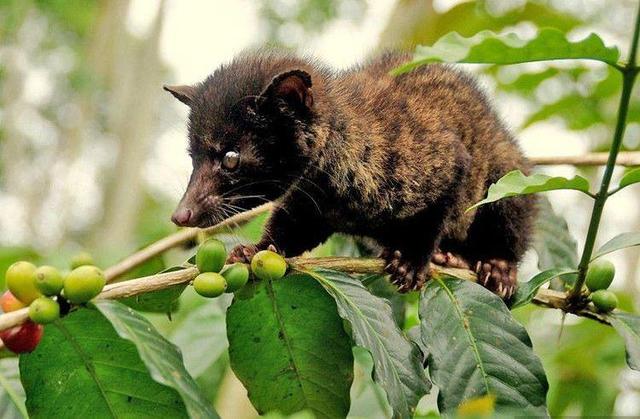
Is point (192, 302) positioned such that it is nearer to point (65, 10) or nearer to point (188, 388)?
point (188, 388)

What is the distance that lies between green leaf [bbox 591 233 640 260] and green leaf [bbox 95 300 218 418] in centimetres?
101

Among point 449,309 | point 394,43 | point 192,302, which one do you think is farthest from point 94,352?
point 394,43

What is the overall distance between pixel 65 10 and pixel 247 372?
708 inches

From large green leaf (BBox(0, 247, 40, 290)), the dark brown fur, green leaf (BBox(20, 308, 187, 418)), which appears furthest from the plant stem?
large green leaf (BBox(0, 247, 40, 290))

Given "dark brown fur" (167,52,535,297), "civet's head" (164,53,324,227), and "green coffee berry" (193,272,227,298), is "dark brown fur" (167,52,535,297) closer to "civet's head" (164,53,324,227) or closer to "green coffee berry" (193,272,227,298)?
"civet's head" (164,53,324,227)

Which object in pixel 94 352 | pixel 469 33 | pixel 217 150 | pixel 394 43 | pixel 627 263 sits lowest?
pixel 94 352

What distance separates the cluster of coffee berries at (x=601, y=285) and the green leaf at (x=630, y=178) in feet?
1.02

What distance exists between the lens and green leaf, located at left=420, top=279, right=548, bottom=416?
6.53ft

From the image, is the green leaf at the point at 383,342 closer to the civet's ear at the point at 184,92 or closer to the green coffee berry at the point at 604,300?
the green coffee berry at the point at 604,300

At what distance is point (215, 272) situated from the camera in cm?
199

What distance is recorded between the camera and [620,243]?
2.20m

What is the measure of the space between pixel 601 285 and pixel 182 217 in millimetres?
1186

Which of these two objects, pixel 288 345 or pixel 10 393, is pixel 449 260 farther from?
pixel 10 393

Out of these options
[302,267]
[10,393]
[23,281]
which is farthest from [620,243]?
[10,393]
